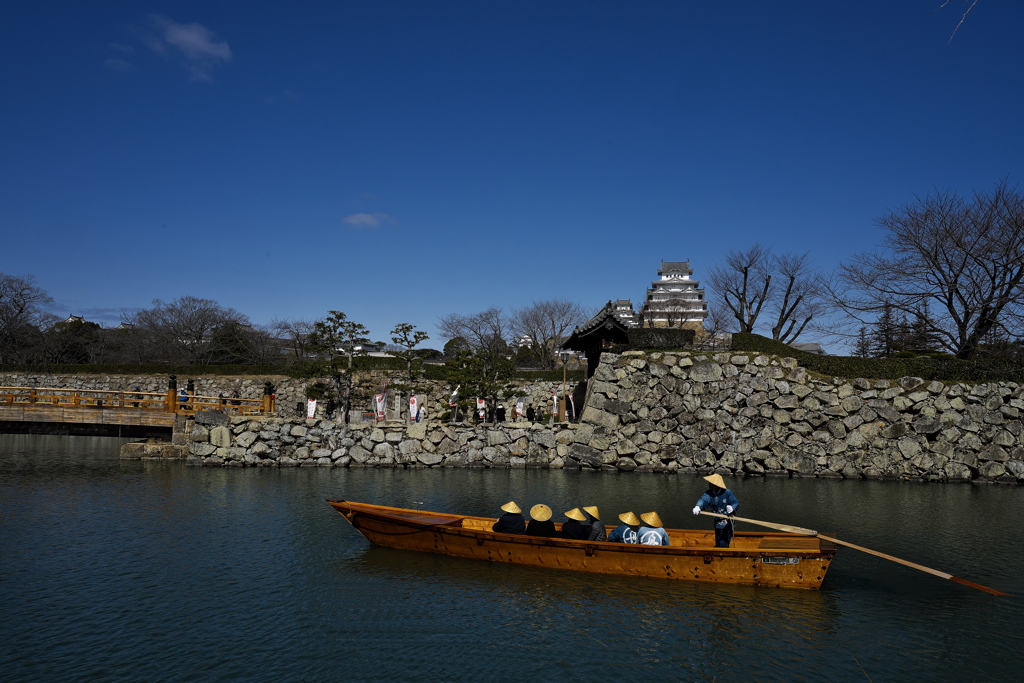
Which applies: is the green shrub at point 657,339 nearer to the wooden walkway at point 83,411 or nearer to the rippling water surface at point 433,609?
→ the rippling water surface at point 433,609

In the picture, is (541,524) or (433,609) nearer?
(433,609)

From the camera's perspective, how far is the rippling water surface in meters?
7.73

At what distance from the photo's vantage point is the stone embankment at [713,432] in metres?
22.6

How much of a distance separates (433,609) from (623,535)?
137 inches

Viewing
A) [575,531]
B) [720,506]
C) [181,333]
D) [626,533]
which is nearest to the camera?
[720,506]

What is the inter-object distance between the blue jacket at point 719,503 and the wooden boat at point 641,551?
0.48m

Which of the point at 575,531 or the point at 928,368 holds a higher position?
the point at 928,368

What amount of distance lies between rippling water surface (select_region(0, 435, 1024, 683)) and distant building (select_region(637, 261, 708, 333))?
44.3 meters

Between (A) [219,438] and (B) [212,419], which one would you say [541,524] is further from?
(B) [212,419]

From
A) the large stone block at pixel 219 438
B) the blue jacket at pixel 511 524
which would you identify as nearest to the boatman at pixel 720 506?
the blue jacket at pixel 511 524

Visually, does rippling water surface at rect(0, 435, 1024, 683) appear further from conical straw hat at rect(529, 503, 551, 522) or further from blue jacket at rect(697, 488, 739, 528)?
blue jacket at rect(697, 488, 739, 528)

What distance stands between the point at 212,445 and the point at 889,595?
22.7m

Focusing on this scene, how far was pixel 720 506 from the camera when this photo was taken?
34.8 ft

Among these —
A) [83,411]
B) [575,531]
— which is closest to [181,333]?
[83,411]
